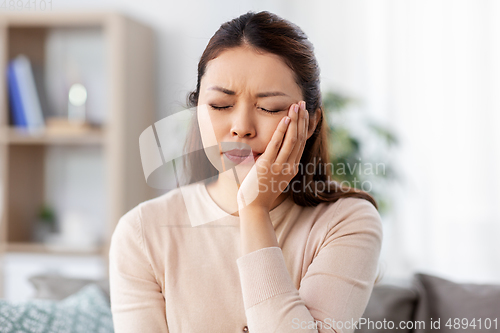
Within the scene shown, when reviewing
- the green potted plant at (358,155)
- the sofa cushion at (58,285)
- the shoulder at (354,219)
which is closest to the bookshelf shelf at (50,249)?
the sofa cushion at (58,285)

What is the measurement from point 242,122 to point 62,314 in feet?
2.70

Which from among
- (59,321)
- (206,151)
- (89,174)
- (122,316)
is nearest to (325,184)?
(206,151)

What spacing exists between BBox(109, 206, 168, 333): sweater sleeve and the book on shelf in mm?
1683

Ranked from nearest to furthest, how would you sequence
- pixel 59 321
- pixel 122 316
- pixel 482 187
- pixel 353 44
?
pixel 122 316
pixel 59 321
pixel 482 187
pixel 353 44

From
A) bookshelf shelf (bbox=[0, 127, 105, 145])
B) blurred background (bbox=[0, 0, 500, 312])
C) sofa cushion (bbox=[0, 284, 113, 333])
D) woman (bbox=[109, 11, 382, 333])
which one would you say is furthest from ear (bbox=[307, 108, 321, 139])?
bookshelf shelf (bbox=[0, 127, 105, 145])

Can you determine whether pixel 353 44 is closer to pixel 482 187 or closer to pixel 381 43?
pixel 381 43

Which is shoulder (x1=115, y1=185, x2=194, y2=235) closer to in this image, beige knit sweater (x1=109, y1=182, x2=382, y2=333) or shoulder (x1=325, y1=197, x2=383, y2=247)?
beige knit sweater (x1=109, y1=182, x2=382, y2=333)

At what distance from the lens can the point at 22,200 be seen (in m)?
2.49

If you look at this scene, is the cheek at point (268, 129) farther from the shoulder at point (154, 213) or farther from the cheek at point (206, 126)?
the shoulder at point (154, 213)

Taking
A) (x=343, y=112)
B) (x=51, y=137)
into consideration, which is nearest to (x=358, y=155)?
(x=343, y=112)

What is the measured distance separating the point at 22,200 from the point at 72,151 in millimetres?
365

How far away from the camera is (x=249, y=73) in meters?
0.77

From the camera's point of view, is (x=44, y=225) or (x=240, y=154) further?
(x=44, y=225)

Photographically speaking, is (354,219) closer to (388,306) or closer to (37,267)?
(388,306)
